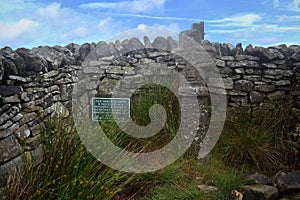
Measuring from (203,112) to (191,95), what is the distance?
11.1 inches

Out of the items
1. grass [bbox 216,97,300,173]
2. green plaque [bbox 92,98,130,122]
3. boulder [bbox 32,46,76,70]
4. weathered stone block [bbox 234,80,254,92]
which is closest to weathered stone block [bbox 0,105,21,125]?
boulder [bbox 32,46,76,70]

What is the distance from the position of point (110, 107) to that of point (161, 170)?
1.60 metres

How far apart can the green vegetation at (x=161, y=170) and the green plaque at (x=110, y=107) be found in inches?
5.5

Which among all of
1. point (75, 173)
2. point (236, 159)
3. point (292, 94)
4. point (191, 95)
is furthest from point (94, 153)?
point (292, 94)

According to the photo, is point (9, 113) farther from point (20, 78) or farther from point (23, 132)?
point (20, 78)

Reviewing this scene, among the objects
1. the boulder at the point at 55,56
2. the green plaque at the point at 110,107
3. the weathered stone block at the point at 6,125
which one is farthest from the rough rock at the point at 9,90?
the green plaque at the point at 110,107

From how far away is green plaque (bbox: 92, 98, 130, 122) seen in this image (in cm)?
452

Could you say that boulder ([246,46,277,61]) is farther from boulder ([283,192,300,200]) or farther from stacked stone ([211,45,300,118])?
boulder ([283,192,300,200])

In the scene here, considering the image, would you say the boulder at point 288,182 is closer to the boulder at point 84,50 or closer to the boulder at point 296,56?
the boulder at point 296,56

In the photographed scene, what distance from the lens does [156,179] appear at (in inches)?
134

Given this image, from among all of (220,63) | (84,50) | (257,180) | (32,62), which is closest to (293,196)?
(257,180)

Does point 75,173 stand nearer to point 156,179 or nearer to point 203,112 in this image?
point 156,179

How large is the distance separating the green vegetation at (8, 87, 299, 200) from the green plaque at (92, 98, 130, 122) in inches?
5.5

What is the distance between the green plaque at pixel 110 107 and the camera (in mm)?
4523
